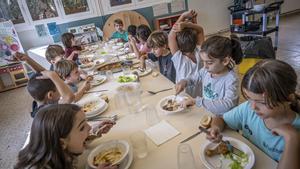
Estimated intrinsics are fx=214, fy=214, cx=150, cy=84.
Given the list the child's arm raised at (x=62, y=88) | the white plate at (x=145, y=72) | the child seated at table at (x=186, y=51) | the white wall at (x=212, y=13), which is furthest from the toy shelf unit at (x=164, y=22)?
the child's arm raised at (x=62, y=88)

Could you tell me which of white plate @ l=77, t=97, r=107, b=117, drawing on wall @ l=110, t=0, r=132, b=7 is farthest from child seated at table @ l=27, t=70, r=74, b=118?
drawing on wall @ l=110, t=0, r=132, b=7

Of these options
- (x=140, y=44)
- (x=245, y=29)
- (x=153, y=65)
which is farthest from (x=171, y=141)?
(x=245, y=29)

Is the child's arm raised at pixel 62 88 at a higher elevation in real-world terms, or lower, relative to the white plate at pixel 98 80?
higher

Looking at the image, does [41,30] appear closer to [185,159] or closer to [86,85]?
[86,85]

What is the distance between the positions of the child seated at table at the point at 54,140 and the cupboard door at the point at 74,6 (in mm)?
4487

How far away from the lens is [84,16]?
194 inches

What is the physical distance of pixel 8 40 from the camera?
4.24 meters

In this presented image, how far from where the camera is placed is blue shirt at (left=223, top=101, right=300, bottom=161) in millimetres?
932

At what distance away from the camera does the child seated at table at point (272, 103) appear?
85 cm

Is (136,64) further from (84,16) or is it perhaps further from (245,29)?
(84,16)

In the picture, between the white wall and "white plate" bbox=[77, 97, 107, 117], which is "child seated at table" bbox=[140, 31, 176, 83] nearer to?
"white plate" bbox=[77, 97, 107, 117]

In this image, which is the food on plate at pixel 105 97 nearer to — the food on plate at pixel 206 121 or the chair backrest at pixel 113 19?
the food on plate at pixel 206 121

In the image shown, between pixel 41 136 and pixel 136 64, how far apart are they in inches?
64.6

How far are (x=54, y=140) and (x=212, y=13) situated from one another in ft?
19.2
